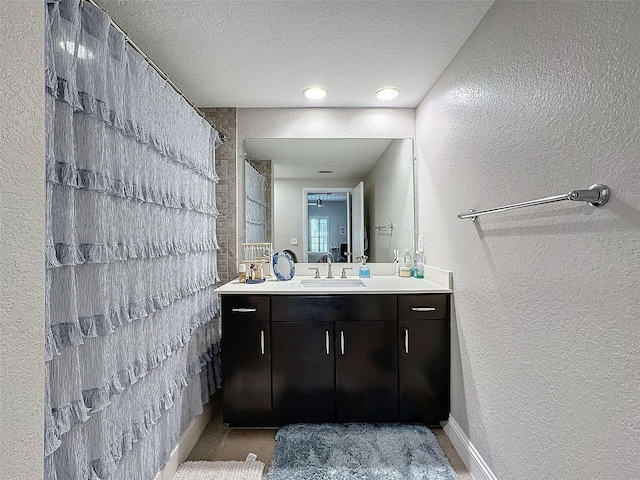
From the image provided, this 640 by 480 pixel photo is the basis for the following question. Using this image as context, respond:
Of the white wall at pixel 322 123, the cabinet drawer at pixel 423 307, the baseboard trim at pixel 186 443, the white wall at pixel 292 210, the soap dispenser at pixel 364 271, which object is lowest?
the baseboard trim at pixel 186 443

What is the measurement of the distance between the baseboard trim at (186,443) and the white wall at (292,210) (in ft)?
4.17

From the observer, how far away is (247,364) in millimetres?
2248

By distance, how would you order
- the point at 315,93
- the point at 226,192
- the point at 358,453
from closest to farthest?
the point at 358,453 < the point at 315,93 < the point at 226,192

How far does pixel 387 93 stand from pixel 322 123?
56 cm

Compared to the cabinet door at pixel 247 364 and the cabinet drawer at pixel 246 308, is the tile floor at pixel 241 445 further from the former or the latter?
the cabinet drawer at pixel 246 308

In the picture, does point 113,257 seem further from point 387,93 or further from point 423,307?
point 387,93

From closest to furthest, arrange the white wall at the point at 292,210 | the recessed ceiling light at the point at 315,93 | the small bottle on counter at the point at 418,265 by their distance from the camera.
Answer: the recessed ceiling light at the point at 315,93 < the small bottle on counter at the point at 418,265 < the white wall at the point at 292,210

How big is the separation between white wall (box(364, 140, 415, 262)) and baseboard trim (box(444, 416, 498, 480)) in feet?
4.11

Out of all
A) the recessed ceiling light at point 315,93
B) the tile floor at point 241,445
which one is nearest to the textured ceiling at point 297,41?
the recessed ceiling light at point 315,93

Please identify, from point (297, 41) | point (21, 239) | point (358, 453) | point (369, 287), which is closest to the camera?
point (21, 239)

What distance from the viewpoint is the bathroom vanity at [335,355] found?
2242 millimetres

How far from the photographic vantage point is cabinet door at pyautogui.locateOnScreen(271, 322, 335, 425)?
225 cm

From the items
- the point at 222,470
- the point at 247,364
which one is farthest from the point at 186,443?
the point at 247,364

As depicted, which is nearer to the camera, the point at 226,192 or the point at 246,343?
the point at 246,343
